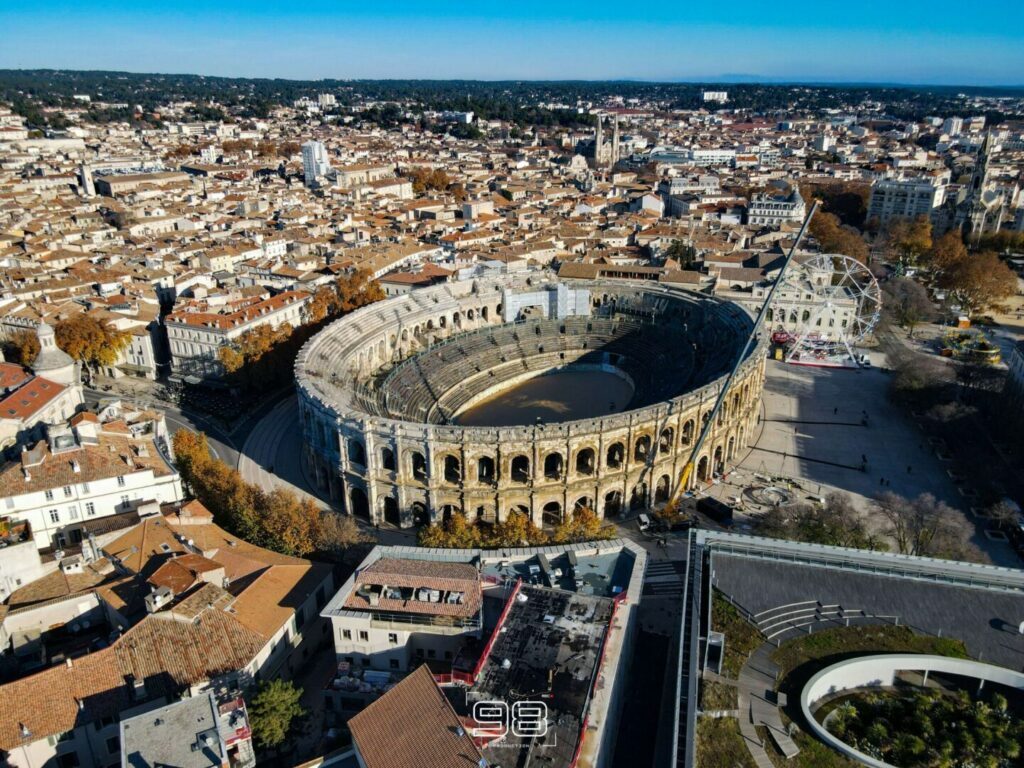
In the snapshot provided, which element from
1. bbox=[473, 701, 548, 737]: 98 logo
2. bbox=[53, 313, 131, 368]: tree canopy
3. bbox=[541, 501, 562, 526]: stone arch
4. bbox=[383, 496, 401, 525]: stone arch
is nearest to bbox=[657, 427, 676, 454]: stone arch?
bbox=[541, 501, 562, 526]: stone arch

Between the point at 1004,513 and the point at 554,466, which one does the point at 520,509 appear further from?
the point at 1004,513

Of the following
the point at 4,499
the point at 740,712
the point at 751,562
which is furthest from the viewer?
the point at 4,499

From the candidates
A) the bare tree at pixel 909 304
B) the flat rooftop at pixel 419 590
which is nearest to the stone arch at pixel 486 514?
the flat rooftop at pixel 419 590

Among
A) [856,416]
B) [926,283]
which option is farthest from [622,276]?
[926,283]

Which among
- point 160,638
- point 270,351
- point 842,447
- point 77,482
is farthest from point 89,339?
point 842,447

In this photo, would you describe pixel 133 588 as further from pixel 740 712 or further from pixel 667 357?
pixel 667 357

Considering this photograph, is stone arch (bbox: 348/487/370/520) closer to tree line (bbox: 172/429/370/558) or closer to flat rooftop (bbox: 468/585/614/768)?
tree line (bbox: 172/429/370/558)

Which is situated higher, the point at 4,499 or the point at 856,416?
the point at 4,499
